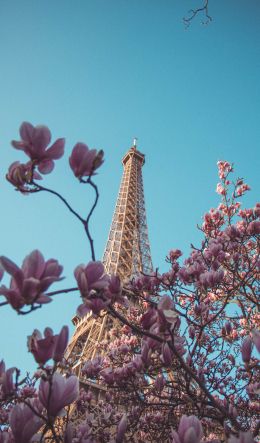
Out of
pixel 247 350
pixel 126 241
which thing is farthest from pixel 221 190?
pixel 126 241

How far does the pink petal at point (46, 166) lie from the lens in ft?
5.03

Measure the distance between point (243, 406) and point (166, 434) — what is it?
127 centimetres

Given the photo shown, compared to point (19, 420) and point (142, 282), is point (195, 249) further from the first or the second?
point (19, 420)

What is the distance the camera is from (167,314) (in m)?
1.39

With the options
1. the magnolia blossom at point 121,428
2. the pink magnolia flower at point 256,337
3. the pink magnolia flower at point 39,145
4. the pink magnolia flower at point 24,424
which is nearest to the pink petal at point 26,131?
the pink magnolia flower at point 39,145

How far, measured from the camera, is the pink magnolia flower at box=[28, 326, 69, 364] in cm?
123

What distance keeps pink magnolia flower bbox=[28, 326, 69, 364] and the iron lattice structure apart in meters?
15.9

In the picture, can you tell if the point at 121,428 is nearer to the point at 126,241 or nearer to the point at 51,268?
the point at 51,268

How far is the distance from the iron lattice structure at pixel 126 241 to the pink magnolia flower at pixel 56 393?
51.9 ft

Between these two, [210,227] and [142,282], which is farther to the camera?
[210,227]

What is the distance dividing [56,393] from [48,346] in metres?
0.18

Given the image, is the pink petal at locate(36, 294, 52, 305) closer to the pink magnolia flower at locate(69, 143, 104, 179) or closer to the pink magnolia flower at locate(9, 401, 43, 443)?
the pink magnolia flower at locate(9, 401, 43, 443)

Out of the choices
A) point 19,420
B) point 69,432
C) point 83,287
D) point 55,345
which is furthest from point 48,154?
point 69,432

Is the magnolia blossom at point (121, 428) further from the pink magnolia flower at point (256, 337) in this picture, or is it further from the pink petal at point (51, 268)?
the pink petal at point (51, 268)
